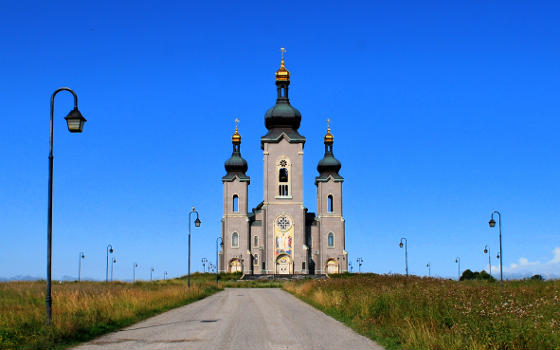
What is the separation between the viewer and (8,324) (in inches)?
584

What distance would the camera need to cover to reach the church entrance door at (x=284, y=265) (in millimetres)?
82688

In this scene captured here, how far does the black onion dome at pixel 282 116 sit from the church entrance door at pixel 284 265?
55.7 feet

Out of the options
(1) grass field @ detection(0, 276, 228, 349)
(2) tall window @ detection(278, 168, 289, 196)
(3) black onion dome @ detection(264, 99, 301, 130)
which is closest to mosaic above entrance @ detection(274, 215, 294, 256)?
(2) tall window @ detection(278, 168, 289, 196)

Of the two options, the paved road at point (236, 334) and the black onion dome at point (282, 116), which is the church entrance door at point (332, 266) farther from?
the paved road at point (236, 334)

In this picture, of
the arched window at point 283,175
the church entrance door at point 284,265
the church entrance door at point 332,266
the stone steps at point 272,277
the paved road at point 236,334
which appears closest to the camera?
the paved road at point 236,334

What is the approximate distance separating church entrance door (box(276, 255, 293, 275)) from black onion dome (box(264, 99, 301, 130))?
55.7 feet

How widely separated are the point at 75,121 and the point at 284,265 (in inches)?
2696

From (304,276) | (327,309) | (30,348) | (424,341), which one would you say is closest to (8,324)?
(30,348)

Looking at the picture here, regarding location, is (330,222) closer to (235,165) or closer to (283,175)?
(283,175)

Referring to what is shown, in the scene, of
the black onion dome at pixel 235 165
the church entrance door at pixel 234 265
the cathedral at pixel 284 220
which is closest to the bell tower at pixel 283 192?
the cathedral at pixel 284 220

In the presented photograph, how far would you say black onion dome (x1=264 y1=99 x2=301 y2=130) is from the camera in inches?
3415

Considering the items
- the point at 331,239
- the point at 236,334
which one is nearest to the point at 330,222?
the point at 331,239

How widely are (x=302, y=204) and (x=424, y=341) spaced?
7167cm

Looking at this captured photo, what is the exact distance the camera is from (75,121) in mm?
16062
